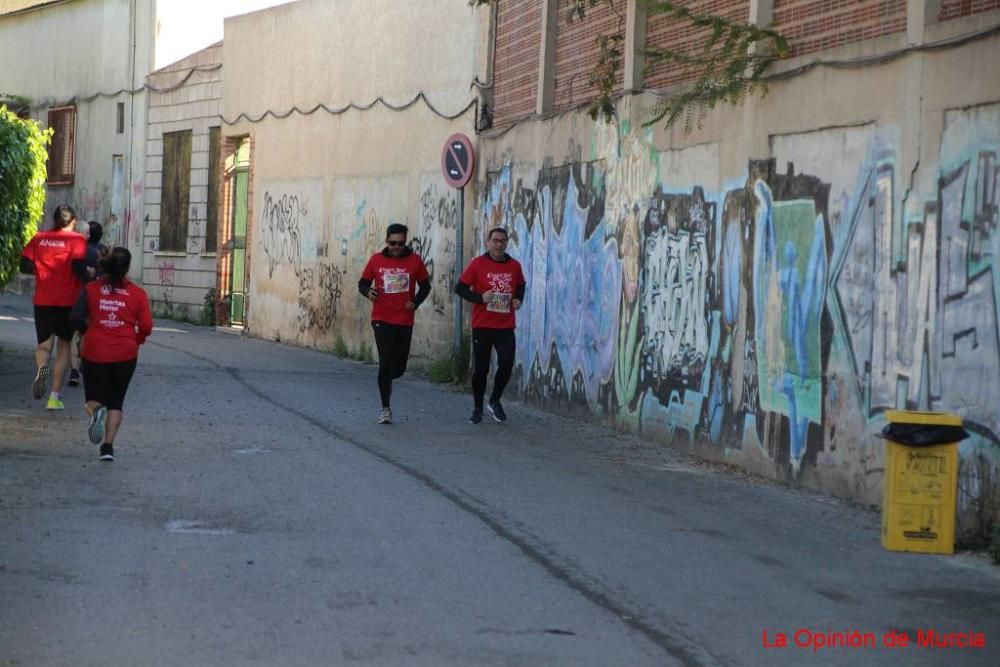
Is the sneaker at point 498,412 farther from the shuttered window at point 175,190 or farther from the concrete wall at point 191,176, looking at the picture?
the shuttered window at point 175,190

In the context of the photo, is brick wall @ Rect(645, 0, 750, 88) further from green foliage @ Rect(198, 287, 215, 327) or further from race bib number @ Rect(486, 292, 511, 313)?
green foliage @ Rect(198, 287, 215, 327)

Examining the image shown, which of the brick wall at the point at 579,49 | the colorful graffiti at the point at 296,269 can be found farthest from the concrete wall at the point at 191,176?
the brick wall at the point at 579,49

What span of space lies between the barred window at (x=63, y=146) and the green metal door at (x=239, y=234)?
10594mm

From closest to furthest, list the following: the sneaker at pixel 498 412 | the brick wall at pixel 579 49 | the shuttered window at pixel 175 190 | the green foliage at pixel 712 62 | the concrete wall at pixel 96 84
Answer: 1. the green foliage at pixel 712 62
2. the sneaker at pixel 498 412
3. the brick wall at pixel 579 49
4. the shuttered window at pixel 175 190
5. the concrete wall at pixel 96 84

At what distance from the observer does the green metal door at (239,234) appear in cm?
2939

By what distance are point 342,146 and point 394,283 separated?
10.5m

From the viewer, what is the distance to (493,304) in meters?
14.9

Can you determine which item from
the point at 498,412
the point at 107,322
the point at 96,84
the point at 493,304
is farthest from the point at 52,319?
the point at 96,84

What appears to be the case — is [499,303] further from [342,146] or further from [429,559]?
[342,146]

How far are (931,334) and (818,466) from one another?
1719mm

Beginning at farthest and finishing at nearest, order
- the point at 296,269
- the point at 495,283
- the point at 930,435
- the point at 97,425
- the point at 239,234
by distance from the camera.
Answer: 1. the point at 239,234
2. the point at 296,269
3. the point at 495,283
4. the point at 97,425
5. the point at 930,435

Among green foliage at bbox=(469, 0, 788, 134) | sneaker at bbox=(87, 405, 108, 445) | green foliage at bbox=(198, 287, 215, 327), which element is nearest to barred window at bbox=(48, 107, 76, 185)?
green foliage at bbox=(198, 287, 215, 327)

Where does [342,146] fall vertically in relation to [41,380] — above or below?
above

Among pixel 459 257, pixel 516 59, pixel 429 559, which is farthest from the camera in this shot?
pixel 459 257
